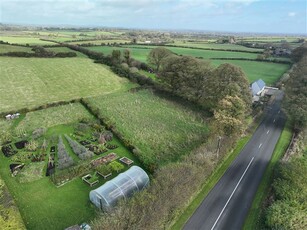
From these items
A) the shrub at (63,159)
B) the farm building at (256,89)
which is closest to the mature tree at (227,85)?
the farm building at (256,89)

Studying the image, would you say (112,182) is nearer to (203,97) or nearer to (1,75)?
(203,97)

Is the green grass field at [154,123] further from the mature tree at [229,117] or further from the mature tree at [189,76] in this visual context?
the mature tree at [229,117]

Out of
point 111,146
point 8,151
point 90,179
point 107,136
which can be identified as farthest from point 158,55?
point 90,179

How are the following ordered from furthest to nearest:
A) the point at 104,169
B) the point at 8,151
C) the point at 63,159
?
the point at 8,151 → the point at 63,159 → the point at 104,169

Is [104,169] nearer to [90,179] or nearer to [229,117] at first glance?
[90,179]

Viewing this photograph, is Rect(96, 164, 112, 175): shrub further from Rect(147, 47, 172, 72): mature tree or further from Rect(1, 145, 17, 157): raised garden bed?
Rect(147, 47, 172, 72): mature tree

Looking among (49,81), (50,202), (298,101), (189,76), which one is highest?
(189,76)
